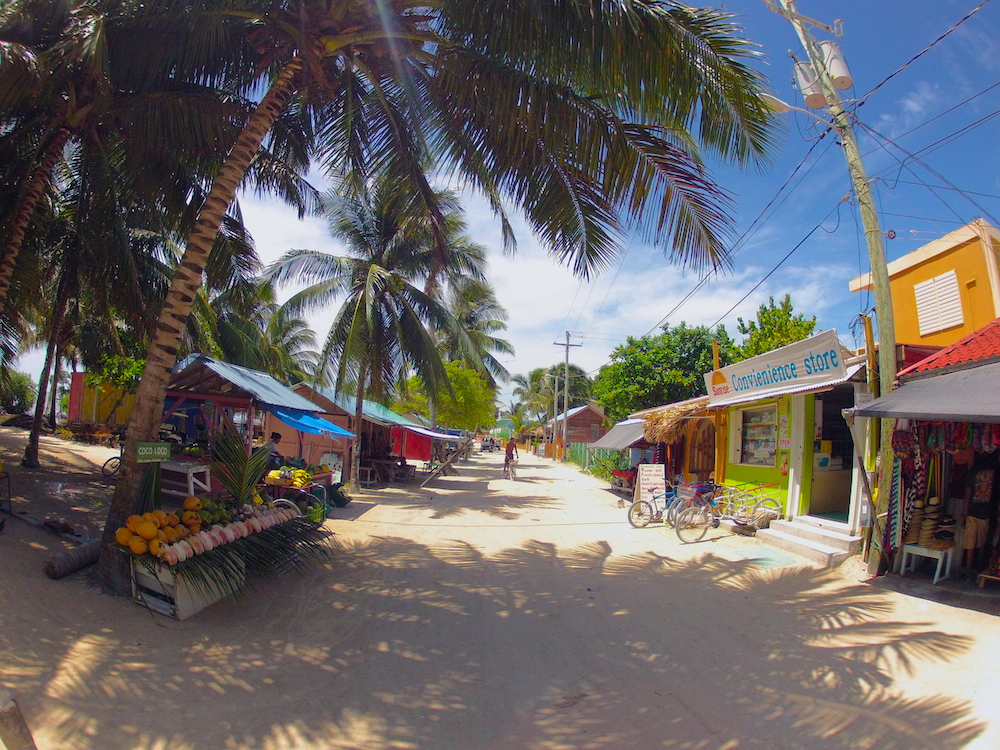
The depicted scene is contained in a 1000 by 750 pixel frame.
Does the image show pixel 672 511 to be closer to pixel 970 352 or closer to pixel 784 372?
pixel 784 372

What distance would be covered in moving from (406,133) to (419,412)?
82.6 ft

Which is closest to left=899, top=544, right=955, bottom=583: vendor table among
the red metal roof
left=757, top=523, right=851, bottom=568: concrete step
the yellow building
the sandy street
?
the sandy street

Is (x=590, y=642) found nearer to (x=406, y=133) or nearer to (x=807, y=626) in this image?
(x=807, y=626)

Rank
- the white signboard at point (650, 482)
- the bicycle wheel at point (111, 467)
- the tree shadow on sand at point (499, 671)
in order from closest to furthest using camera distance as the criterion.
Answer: the tree shadow on sand at point (499, 671)
the white signboard at point (650, 482)
the bicycle wheel at point (111, 467)

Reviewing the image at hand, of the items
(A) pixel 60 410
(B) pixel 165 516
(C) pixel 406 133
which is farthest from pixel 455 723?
(A) pixel 60 410

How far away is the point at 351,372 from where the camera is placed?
1397cm

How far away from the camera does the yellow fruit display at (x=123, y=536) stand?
4.79 metres

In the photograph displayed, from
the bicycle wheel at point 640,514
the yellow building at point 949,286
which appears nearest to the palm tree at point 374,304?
the bicycle wheel at point 640,514

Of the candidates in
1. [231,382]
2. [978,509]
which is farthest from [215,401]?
[978,509]

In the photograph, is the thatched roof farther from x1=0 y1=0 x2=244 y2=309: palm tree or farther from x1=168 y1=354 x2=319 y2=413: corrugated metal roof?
x1=0 y1=0 x2=244 y2=309: palm tree

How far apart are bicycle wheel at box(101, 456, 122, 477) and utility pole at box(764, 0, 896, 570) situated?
43.4ft

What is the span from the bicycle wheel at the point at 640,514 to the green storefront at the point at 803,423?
2.04 meters

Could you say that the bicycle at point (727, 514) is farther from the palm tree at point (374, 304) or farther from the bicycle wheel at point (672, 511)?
the palm tree at point (374, 304)

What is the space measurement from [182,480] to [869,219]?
10.9 meters
